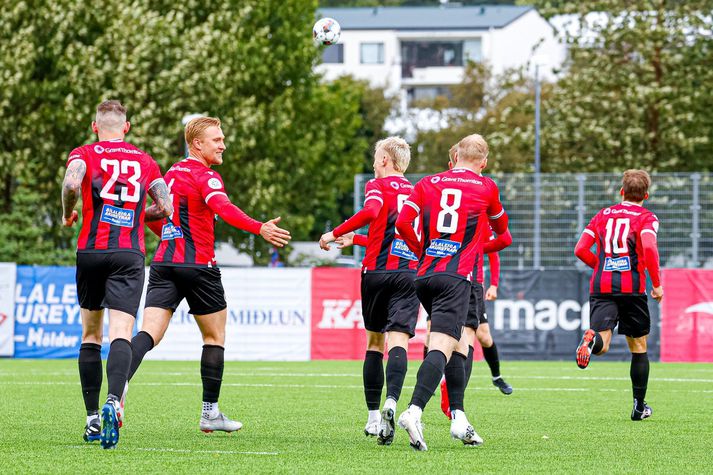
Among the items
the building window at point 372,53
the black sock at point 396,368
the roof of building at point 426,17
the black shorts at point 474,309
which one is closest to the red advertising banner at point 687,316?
the black shorts at point 474,309

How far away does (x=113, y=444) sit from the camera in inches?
307

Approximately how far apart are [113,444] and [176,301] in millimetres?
1460

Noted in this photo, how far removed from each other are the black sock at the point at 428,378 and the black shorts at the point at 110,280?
186 cm

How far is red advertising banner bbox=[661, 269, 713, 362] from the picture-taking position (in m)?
21.0

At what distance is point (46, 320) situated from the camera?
21406 mm

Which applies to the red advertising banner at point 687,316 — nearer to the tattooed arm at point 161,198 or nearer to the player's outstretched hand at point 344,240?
the player's outstretched hand at point 344,240

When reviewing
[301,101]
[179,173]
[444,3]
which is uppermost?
[444,3]

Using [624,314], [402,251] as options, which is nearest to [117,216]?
[402,251]

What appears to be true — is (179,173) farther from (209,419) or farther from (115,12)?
(115,12)

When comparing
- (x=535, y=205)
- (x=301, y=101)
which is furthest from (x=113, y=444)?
(x=301, y=101)

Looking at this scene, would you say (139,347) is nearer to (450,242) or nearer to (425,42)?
(450,242)

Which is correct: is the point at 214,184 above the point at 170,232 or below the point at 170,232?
above

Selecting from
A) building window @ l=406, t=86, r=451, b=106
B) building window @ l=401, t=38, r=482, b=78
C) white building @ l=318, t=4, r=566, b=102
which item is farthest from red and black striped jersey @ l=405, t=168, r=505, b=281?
building window @ l=401, t=38, r=482, b=78

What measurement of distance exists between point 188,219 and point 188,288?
473 mm
